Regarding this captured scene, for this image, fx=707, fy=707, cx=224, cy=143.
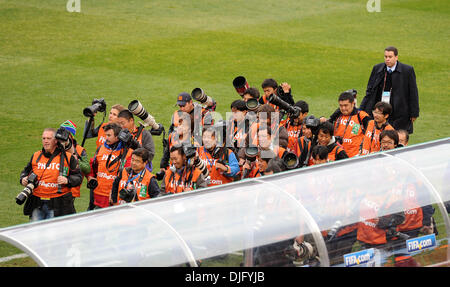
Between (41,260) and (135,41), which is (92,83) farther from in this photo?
(41,260)

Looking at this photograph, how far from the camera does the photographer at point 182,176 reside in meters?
7.45

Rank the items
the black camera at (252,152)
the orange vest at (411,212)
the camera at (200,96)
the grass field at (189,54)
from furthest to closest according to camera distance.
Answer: the grass field at (189,54) < the camera at (200,96) < the black camera at (252,152) < the orange vest at (411,212)

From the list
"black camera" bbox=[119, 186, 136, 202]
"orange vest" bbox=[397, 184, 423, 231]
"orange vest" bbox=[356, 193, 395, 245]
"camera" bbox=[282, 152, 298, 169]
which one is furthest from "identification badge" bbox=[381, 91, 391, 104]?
"orange vest" bbox=[356, 193, 395, 245]

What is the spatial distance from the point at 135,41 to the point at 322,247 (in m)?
13.5

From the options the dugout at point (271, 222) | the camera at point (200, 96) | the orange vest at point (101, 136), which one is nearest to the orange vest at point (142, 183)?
the orange vest at point (101, 136)

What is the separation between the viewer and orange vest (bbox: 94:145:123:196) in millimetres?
8156

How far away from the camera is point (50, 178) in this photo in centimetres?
776

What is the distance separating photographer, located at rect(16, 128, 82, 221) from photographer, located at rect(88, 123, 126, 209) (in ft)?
1.25

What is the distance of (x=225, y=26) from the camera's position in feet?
63.7

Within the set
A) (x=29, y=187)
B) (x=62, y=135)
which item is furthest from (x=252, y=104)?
(x=29, y=187)

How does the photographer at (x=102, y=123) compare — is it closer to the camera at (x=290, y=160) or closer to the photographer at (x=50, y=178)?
the photographer at (x=50, y=178)

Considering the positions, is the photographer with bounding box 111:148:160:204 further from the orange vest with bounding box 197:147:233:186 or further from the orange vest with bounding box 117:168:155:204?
the orange vest with bounding box 197:147:233:186

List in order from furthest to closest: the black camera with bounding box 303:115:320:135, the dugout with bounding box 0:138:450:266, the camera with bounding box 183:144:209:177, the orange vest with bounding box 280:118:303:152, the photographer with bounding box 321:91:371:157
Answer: the orange vest with bounding box 280:118:303:152 → the photographer with bounding box 321:91:371:157 → the black camera with bounding box 303:115:320:135 → the camera with bounding box 183:144:209:177 → the dugout with bounding box 0:138:450:266

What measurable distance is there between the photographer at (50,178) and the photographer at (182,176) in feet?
3.43
